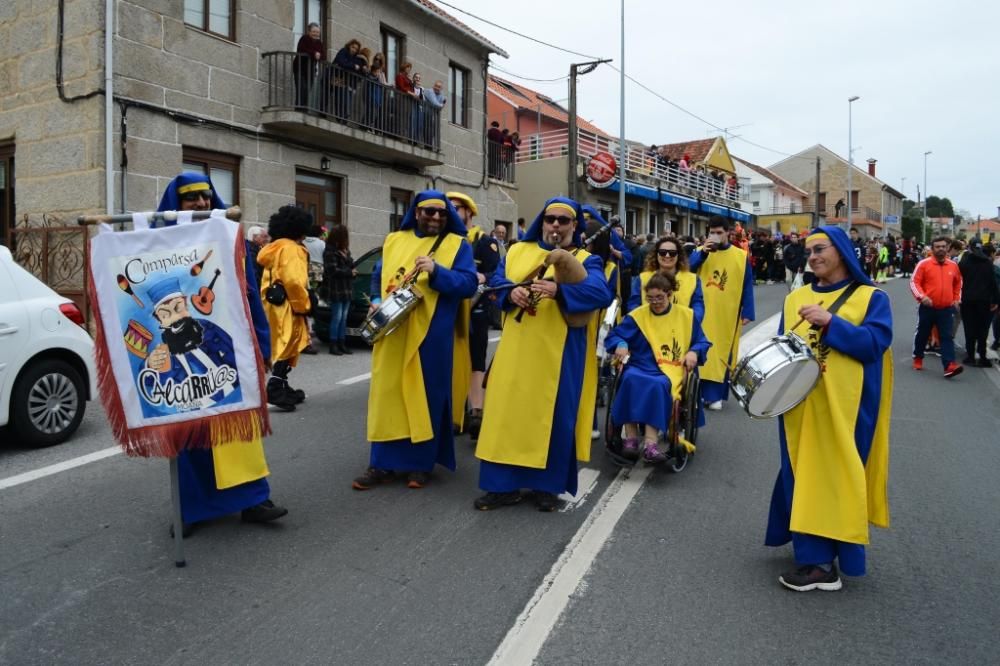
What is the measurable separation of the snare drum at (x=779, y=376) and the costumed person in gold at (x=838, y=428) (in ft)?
0.39

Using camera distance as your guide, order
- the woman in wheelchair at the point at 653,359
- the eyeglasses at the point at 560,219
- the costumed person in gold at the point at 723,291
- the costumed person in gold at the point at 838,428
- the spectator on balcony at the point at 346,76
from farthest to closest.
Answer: the spectator on balcony at the point at 346,76 → the costumed person in gold at the point at 723,291 → the woman in wheelchair at the point at 653,359 → the eyeglasses at the point at 560,219 → the costumed person in gold at the point at 838,428

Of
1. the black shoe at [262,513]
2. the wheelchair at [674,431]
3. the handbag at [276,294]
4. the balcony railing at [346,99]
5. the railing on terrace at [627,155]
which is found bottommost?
the black shoe at [262,513]

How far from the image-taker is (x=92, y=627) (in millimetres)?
3330

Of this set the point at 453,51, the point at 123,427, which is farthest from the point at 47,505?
the point at 453,51

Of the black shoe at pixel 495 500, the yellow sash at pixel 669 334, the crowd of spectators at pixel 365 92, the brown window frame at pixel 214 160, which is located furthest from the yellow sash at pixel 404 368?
the crowd of spectators at pixel 365 92

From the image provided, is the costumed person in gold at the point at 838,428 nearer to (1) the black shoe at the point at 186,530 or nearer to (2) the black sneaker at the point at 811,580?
(2) the black sneaker at the point at 811,580

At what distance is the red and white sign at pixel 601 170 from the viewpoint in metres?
30.2

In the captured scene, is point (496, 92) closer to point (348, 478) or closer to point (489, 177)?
point (489, 177)

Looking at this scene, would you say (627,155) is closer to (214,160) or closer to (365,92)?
(365,92)

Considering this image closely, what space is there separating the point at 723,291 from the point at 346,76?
10.6 m

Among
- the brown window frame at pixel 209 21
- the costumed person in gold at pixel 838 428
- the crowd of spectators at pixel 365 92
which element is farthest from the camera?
the crowd of spectators at pixel 365 92

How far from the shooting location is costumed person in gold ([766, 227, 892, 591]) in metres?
3.72

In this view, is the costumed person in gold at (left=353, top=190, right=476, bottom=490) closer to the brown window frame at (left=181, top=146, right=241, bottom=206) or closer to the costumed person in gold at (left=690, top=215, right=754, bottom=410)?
the costumed person in gold at (left=690, top=215, right=754, bottom=410)

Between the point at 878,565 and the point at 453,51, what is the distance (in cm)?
1945
